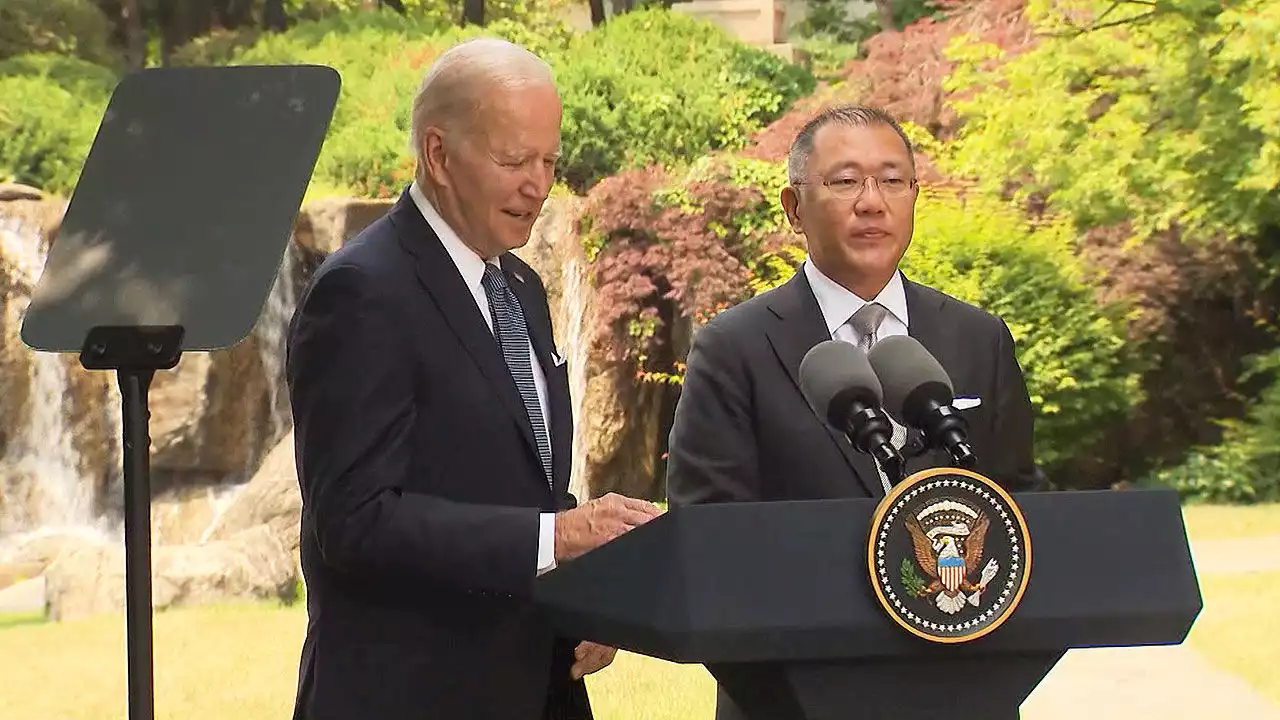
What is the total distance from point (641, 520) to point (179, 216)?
0.58 m

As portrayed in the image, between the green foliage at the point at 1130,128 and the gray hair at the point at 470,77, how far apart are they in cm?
715

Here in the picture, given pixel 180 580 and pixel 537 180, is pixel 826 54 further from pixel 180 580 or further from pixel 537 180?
pixel 537 180

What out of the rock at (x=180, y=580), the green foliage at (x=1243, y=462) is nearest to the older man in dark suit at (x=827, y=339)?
the rock at (x=180, y=580)

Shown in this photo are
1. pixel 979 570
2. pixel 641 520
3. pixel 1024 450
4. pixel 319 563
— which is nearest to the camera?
pixel 979 570

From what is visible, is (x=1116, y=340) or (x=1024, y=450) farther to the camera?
(x=1116, y=340)

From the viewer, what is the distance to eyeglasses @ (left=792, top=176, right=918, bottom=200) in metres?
1.89

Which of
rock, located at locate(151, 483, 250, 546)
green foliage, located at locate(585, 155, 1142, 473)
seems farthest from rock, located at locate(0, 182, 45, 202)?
green foliage, located at locate(585, 155, 1142, 473)

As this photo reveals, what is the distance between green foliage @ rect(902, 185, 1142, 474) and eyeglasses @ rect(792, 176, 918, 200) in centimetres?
640

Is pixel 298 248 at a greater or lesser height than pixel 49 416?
greater

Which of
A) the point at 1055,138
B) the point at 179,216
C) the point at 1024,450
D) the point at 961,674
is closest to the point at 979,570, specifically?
the point at 961,674

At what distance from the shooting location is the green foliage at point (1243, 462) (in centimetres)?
812

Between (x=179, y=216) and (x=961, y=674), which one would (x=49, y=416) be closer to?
(x=179, y=216)

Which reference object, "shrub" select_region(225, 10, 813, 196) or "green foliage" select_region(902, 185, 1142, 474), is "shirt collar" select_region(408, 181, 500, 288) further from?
"shrub" select_region(225, 10, 813, 196)

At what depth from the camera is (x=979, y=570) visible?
1.22 meters
